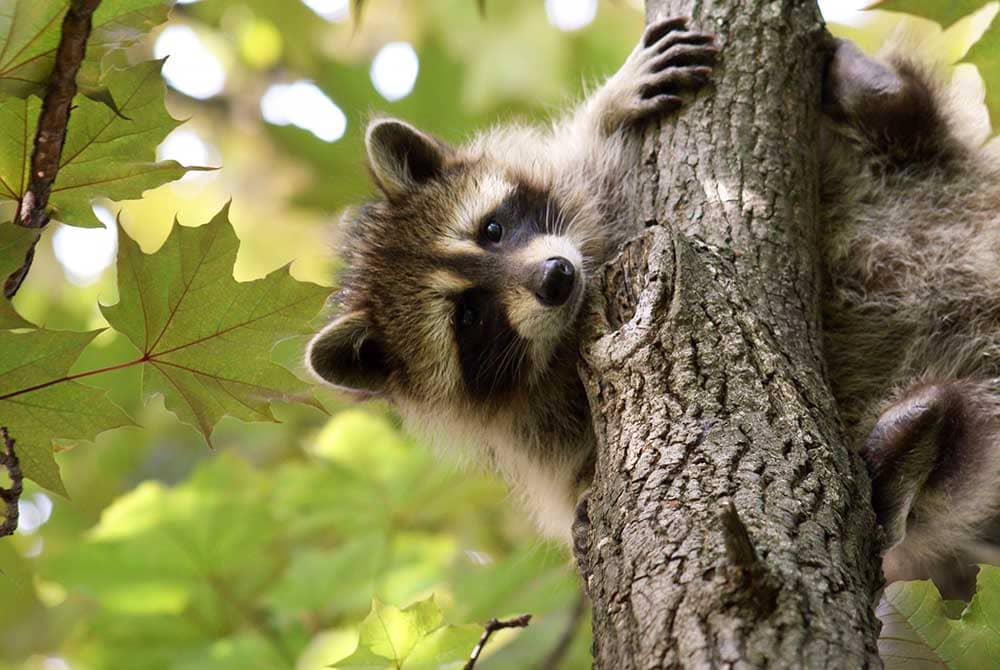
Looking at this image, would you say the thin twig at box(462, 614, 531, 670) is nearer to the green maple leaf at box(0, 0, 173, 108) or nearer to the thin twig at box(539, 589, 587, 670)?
the green maple leaf at box(0, 0, 173, 108)

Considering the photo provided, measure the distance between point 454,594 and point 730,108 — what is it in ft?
6.08

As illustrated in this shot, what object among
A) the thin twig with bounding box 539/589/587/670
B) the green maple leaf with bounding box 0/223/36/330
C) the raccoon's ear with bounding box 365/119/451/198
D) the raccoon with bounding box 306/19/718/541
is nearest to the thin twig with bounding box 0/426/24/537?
the green maple leaf with bounding box 0/223/36/330

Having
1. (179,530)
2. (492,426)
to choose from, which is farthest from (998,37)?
(179,530)

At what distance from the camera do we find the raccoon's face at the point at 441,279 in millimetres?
3049

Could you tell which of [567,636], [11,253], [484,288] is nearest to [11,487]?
[11,253]

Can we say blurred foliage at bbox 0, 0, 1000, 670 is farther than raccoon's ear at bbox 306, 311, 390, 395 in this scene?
No

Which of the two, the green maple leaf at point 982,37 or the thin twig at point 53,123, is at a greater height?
the green maple leaf at point 982,37

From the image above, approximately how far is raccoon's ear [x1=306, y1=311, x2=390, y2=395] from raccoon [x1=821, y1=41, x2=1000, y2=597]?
131 cm

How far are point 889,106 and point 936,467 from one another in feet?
3.50

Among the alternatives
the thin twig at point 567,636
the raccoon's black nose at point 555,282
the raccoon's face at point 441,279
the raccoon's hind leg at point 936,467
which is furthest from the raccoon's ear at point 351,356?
the raccoon's hind leg at point 936,467

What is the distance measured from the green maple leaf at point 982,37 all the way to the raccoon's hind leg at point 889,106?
2.00ft

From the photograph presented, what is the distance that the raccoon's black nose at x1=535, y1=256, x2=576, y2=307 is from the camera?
8.91ft

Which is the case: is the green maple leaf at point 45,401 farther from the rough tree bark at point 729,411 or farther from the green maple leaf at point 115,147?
the rough tree bark at point 729,411

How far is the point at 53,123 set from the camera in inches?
71.2
